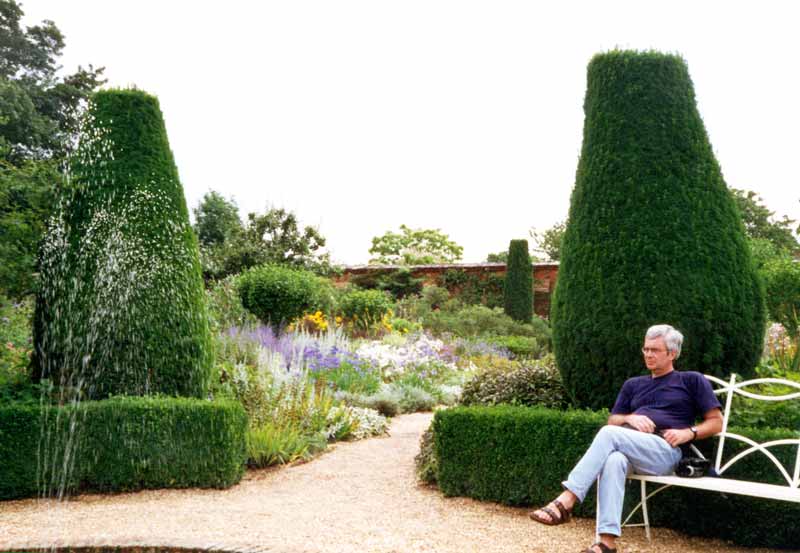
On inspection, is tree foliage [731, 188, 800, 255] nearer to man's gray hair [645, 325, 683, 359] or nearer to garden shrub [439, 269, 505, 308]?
garden shrub [439, 269, 505, 308]

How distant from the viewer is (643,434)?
13.7ft

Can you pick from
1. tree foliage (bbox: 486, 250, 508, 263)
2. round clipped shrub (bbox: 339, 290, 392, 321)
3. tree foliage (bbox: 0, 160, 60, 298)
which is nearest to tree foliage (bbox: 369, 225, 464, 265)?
tree foliage (bbox: 486, 250, 508, 263)

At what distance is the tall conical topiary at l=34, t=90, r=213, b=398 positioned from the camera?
6453mm

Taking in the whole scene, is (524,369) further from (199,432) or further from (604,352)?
(199,432)

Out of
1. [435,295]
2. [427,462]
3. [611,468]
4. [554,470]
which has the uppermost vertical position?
[435,295]

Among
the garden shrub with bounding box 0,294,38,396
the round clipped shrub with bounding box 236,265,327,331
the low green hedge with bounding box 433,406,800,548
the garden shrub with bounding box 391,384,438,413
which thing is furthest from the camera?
the round clipped shrub with bounding box 236,265,327,331

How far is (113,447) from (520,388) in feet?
10.8

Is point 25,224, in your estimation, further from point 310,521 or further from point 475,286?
point 475,286

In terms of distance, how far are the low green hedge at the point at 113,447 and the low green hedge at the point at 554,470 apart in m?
1.82

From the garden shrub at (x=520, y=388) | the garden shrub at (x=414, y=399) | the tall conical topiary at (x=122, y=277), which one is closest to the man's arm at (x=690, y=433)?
the garden shrub at (x=520, y=388)

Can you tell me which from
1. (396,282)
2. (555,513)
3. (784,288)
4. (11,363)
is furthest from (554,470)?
(396,282)

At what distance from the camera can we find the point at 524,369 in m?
→ 6.68

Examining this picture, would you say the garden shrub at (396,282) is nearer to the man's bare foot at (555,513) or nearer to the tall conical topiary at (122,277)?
the tall conical topiary at (122,277)

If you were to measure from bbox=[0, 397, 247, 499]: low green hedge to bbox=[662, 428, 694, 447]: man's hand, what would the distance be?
333 cm
